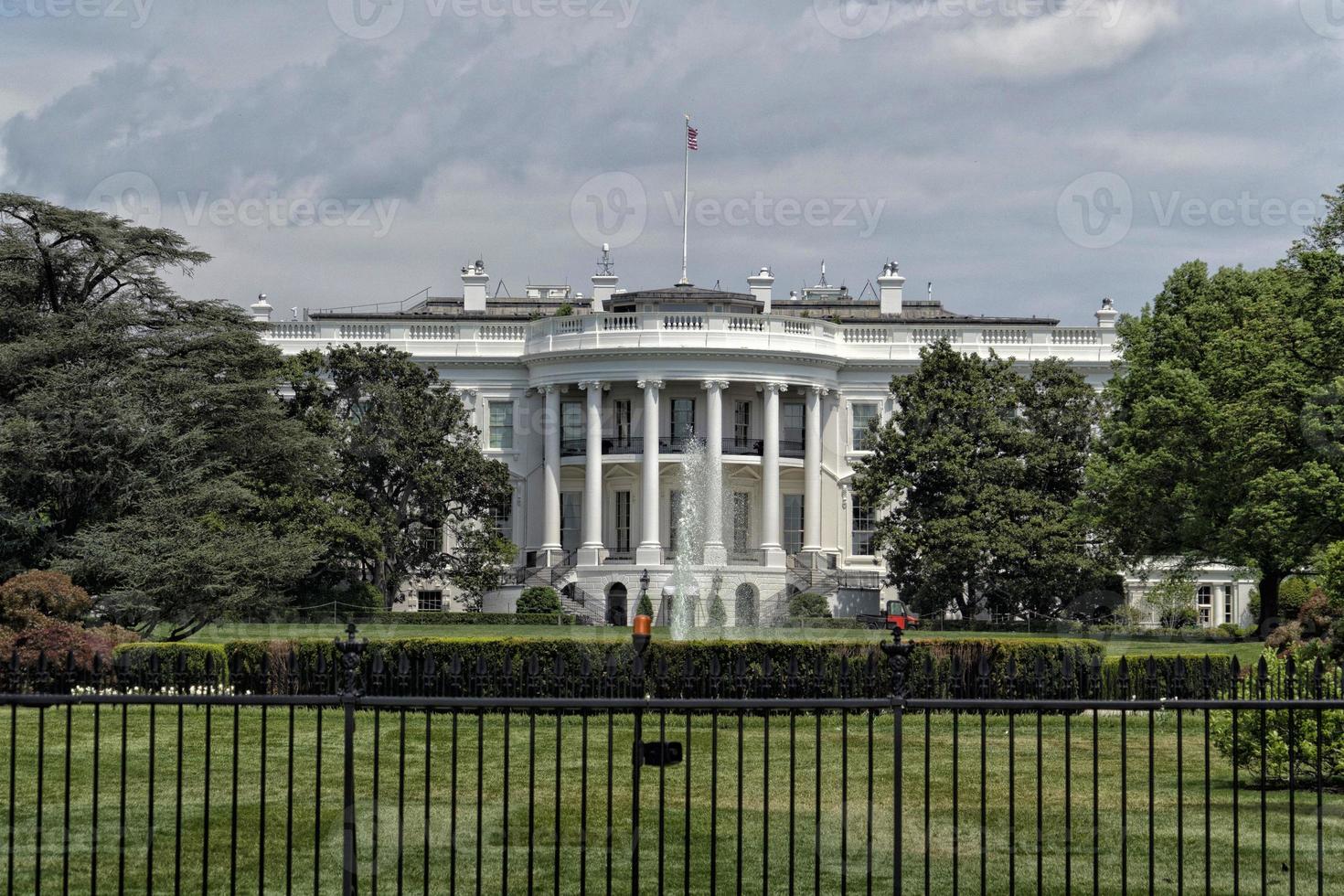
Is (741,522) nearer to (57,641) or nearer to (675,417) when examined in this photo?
(675,417)

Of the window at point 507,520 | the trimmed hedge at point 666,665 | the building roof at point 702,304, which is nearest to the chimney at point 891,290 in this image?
the building roof at point 702,304

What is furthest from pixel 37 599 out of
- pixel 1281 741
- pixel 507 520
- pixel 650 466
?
pixel 507 520

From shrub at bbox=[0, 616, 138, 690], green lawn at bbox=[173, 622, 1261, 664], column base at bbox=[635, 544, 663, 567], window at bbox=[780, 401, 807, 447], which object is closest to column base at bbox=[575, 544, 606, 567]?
column base at bbox=[635, 544, 663, 567]

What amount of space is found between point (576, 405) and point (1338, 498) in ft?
114

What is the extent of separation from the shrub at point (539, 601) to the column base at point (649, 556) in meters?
4.73

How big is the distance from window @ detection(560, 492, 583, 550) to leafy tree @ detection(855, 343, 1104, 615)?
565 inches

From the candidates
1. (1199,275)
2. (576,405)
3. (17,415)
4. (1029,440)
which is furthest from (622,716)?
(576,405)

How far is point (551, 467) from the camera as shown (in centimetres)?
6197

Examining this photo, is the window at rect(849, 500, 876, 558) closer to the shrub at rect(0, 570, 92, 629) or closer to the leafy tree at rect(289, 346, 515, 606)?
the leafy tree at rect(289, 346, 515, 606)

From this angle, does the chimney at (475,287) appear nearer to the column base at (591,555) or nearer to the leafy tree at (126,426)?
the column base at (591,555)

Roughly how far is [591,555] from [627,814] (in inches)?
1783

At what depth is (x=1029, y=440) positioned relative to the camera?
1992 inches

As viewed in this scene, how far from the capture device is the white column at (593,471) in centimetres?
5988

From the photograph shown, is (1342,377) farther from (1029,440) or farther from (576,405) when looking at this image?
(576,405)
